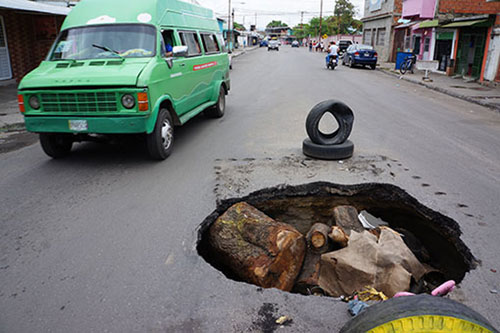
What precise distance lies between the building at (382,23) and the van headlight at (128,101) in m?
32.8

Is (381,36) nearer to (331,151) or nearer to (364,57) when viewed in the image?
(364,57)

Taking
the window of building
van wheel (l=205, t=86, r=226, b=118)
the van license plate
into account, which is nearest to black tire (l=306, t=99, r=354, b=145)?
the van license plate

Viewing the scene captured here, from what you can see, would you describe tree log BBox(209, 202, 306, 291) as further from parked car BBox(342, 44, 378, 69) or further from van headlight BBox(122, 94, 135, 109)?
parked car BBox(342, 44, 378, 69)

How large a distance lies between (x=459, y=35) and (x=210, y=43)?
59.3 feet

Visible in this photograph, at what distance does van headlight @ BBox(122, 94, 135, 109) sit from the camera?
550 centimetres

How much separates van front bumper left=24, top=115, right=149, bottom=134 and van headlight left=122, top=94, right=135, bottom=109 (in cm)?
17

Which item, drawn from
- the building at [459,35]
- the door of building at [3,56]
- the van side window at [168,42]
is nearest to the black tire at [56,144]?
the van side window at [168,42]

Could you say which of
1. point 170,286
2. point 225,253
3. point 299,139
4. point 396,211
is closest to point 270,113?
point 299,139

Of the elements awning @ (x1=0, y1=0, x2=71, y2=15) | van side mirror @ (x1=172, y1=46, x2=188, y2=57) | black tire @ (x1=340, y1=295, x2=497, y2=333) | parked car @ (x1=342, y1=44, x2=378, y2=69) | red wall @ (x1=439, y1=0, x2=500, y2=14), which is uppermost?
red wall @ (x1=439, y1=0, x2=500, y2=14)

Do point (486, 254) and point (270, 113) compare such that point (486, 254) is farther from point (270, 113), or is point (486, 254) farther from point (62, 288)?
point (270, 113)

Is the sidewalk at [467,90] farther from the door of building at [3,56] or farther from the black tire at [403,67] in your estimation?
the door of building at [3,56]

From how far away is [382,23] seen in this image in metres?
36.9

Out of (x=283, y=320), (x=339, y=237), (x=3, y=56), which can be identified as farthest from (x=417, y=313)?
(x=3, y=56)

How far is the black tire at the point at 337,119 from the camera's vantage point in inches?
243
